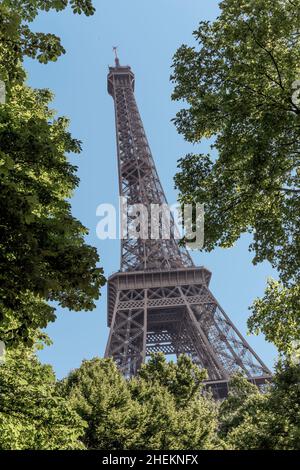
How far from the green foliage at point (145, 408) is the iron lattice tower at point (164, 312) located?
19.1 meters

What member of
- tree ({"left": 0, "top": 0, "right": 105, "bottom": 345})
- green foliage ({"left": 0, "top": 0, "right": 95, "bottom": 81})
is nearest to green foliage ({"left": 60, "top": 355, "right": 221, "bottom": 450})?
tree ({"left": 0, "top": 0, "right": 105, "bottom": 345})

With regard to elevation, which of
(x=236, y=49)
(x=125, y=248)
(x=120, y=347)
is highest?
(x=125, y=248)

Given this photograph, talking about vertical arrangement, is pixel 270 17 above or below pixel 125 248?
below

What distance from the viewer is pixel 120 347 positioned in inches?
2088

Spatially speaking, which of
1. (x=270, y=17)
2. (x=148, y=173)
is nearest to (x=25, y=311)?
(x=270, y=17)

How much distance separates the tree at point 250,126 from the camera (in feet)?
38.0

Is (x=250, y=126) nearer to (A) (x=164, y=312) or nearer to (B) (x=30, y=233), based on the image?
(B) (x=30, y=233)

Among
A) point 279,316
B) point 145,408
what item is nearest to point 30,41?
point 279,316

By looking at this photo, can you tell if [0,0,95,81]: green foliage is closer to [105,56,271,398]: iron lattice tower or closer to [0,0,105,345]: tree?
[0,0,105,345]: tree

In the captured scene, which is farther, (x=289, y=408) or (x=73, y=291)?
(x=289, y=408)

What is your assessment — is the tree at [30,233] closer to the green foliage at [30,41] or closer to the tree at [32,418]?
the green foliage at [30,41]

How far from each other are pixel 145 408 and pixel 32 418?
15.6 metres

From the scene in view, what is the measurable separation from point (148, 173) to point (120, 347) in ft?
113
